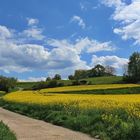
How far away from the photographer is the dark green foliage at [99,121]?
18.5 metres

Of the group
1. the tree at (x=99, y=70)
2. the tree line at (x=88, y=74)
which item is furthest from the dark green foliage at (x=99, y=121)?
the tree at (x=99, y=70)

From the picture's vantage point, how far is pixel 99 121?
22516 mm

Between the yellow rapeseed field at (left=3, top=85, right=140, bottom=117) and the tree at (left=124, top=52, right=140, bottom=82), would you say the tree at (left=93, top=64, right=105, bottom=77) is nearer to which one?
the tree at (left=124, top=52, right=140, bottom=82)

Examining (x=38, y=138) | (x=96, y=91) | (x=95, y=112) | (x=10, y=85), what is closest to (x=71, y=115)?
(x=95, y=112)

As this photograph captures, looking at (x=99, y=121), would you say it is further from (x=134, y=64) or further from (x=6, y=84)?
(x=134, y=64)

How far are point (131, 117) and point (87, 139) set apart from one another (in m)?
3.02

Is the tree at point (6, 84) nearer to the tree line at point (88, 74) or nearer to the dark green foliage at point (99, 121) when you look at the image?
the tree line at point (88, 74)

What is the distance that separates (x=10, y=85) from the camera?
144 m

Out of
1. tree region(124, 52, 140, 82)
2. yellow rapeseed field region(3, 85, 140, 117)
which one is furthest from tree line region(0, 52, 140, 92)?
yellow rapeseed field region(3, 85, 140, 117)

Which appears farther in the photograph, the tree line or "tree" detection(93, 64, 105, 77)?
"tree" detection(93, 64, 105, 77)

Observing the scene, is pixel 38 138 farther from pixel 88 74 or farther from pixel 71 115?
pixel 88 74

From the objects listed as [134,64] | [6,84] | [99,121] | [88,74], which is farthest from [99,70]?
[99,121]

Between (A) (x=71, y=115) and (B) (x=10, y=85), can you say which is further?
(B) (x=10, y=85)

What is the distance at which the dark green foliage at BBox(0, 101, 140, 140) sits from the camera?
730 inches
